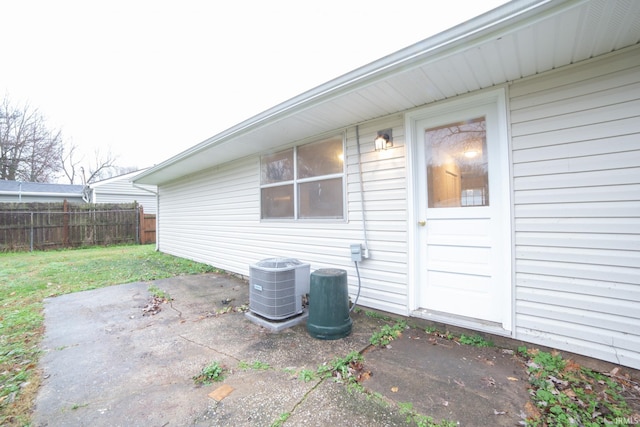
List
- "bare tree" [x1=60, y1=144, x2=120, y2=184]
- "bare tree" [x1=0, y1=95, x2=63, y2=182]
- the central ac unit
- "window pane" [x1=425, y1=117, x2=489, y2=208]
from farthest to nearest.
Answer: "bare tree" [x1=60, y1=144, x2=120, y2=184]
"bare tree" [x1=0, y1=95, x2=63, y2=182]
the central ac unit
"window pane" [x1=425, y1=117, x2=489, y2=208]

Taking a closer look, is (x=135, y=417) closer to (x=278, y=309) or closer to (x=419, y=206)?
(x=278, y=309)

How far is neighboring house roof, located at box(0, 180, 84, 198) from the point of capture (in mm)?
14352

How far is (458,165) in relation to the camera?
112 inches

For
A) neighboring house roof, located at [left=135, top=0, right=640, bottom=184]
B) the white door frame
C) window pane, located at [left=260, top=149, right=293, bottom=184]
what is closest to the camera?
neighboring house roof, located at [left=135, top=0, right=640, bottom=184]

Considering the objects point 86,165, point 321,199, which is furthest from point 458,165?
point 86,165

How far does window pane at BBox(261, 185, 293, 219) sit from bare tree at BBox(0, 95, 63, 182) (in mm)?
21873

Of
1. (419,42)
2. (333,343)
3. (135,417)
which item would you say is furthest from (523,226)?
(135,417)

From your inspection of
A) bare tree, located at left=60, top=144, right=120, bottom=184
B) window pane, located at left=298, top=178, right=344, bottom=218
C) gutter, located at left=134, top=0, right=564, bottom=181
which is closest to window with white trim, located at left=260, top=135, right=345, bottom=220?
window pane, located at left=298, top=178, right=344, bottom=218

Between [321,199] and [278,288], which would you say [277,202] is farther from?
[278,288]

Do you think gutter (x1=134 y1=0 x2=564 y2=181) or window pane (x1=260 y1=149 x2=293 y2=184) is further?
window pane (x1=260 y1=149 x2=293 y2=184)

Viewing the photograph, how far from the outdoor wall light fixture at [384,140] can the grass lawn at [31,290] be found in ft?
12.0

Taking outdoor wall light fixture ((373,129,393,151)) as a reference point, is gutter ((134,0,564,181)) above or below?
above

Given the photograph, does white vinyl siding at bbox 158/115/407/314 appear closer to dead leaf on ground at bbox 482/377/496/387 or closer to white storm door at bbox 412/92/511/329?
white storm door at bbox 412/92/511/329

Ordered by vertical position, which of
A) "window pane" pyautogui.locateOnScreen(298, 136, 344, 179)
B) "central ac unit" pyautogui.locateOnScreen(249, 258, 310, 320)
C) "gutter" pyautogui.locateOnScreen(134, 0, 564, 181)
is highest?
"gutter" pyautogui.locateOnScreen(134, 0, 564, 181)
